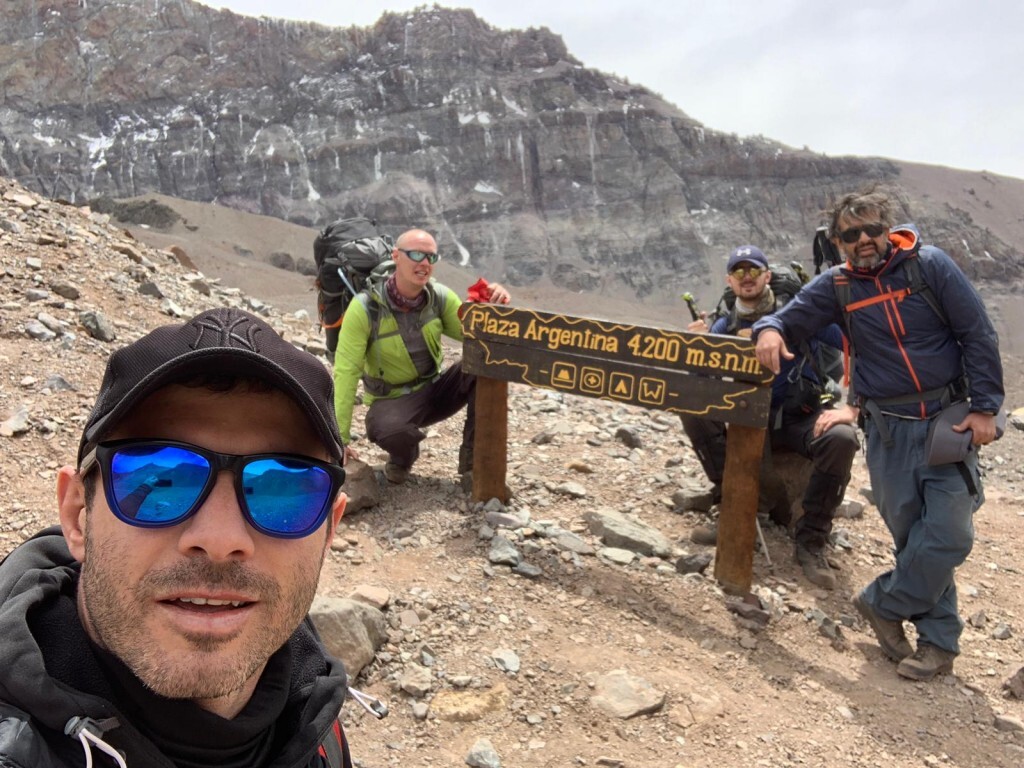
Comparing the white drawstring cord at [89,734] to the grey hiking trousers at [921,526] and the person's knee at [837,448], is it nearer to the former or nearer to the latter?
the grey hiking trousers at [921,526]

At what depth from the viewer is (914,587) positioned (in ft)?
15.0

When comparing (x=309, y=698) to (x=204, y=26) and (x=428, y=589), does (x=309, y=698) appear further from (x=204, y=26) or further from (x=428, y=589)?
(x=204, y=26)

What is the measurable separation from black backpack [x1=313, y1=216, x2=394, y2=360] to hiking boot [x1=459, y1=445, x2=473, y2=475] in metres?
1.58

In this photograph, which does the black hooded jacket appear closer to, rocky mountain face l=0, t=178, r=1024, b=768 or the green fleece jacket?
rocky mountain face l=0, t=178, r=1024, b=768

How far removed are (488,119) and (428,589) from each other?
314 ft

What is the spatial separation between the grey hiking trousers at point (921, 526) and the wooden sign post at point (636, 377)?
0.73 m

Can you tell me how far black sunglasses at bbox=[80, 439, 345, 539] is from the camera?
4.52 ft

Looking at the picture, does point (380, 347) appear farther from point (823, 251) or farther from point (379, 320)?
point (823, 251)

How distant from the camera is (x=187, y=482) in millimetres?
1400

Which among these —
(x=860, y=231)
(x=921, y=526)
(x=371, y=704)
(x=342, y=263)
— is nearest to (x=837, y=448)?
(x=921, y=526)

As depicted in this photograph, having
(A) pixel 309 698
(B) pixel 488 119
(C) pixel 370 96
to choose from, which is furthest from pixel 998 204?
(A) pixel 309 698

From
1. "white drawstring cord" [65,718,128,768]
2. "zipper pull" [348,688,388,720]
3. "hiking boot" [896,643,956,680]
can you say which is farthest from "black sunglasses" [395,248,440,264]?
"white drawstring cord" [65,718,128,768]

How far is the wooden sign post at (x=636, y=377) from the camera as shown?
16.6 ft

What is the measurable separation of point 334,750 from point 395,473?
4.55 meters
